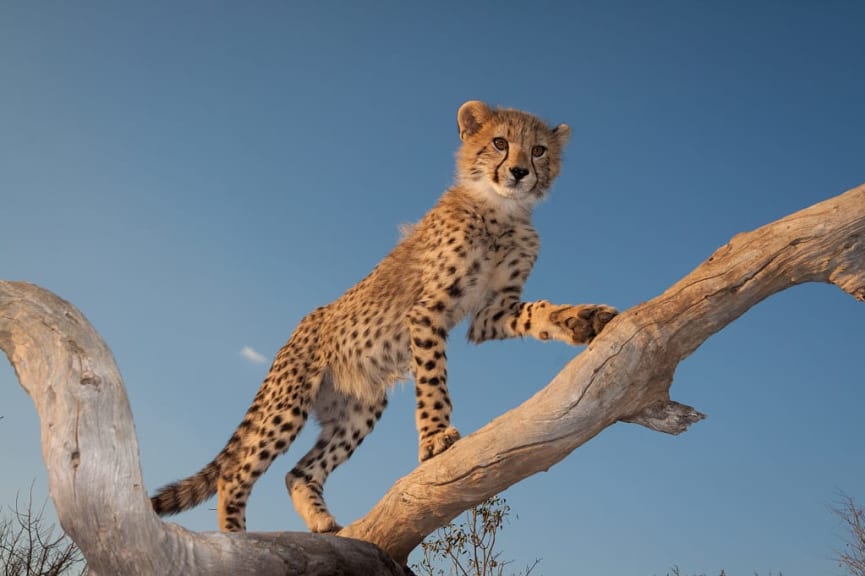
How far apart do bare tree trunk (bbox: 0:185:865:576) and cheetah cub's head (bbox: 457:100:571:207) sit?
Result: 1.35 meters

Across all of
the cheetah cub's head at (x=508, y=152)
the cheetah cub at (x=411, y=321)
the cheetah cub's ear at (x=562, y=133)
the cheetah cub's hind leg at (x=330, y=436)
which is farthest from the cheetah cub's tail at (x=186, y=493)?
the cheetah cub's ear at (x=562, y=133)

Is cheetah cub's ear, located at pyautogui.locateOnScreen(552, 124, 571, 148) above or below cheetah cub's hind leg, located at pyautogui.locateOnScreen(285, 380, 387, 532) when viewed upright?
above

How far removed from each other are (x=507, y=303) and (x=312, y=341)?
149 centimetres

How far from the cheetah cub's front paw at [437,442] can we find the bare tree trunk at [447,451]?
0.30 feet

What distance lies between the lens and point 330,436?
6113 millimetres

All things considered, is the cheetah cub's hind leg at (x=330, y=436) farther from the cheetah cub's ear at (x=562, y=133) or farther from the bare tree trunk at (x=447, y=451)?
the cheetah cub's ear at (x=562, y=133)

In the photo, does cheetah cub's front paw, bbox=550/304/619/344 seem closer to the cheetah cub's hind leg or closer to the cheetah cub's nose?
the cheetah cub's nose

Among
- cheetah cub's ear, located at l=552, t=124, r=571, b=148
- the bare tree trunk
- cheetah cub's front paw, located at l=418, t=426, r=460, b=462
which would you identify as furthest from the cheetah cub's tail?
cheetah cub's ear, located at l=552, t=124, r=571, b=148

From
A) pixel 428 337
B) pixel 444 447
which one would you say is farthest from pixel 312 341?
pixel 444 447

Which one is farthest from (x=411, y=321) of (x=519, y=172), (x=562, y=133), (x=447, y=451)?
(x=562, y=133)

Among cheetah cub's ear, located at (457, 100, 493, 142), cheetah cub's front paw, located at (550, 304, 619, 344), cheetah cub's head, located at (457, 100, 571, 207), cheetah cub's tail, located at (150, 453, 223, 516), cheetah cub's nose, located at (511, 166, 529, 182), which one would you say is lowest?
cheetah cub's front paw, located at (550, 304, 619, 344)

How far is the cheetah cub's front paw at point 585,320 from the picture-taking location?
4.55 meters

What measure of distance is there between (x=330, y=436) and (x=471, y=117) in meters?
2.35

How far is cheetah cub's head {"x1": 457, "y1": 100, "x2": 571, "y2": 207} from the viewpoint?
5445 millimetres
